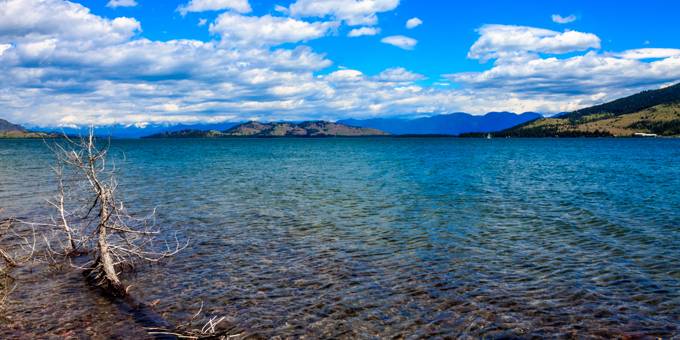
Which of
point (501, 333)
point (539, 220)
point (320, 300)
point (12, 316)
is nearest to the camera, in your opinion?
point (501, 333)

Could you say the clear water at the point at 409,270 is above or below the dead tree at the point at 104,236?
below

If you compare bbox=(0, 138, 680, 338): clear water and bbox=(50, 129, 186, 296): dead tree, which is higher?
bbox=(50, 129, 186, 296): dead tree

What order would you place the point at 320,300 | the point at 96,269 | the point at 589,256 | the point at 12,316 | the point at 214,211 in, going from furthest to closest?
the point at 214,211 < the point at 589,256 < the point at 96,269 < the point at 320,300 < the point at 12,316

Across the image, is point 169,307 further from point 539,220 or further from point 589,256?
point 539,220

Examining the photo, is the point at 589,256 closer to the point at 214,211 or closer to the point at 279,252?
the point at 279,252

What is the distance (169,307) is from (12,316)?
543 cm

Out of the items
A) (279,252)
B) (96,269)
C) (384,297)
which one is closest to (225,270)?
(279,252)

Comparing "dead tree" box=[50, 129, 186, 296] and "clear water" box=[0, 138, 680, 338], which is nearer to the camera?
"clear water" box=[0, 138, 680, 338]

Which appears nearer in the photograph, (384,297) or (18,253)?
(384,297)

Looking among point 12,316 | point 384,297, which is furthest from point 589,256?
point 12,316

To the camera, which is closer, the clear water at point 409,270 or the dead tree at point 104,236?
the clear water at point 409,270

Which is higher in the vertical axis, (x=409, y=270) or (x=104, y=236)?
(x=104, y=236)

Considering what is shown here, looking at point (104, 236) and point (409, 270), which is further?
point (409, 270)

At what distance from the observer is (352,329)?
51.5 feet
